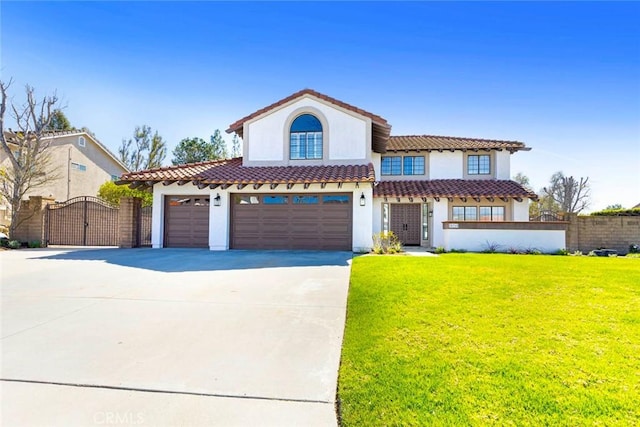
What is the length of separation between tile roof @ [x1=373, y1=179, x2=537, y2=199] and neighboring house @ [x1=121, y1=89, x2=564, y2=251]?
0.06m

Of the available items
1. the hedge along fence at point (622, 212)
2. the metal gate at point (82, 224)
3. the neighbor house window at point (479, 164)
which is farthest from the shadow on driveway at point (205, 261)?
the hedge along fence at point (622, 212)

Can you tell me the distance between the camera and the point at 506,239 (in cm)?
1510

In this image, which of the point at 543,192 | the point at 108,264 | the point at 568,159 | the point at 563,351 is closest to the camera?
the point at 563,351

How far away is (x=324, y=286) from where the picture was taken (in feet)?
26.0

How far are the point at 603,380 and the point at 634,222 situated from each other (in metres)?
21.3

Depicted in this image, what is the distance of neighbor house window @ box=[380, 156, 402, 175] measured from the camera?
818 inches

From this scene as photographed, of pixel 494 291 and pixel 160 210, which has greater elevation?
pixel 160 210

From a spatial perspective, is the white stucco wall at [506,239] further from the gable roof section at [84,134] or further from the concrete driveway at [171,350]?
the gable roof section at [84,134]

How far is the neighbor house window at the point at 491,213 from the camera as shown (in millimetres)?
19109

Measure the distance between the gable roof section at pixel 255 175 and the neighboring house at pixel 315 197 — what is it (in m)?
0.05

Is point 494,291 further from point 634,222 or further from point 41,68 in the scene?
point 41,68

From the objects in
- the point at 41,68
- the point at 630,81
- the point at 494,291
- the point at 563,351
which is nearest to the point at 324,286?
the point at 494,291

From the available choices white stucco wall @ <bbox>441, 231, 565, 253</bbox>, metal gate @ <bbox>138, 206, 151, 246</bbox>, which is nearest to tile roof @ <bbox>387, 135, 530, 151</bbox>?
white stucco wall @ <bbox>441, 231, 565, 253</bbox>

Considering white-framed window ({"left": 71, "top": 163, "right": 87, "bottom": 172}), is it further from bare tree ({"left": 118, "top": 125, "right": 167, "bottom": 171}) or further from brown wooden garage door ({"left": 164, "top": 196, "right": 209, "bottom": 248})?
brown wooden garage door ({"left": 164, "top": 196, "right": 209, "bottom": 248})
